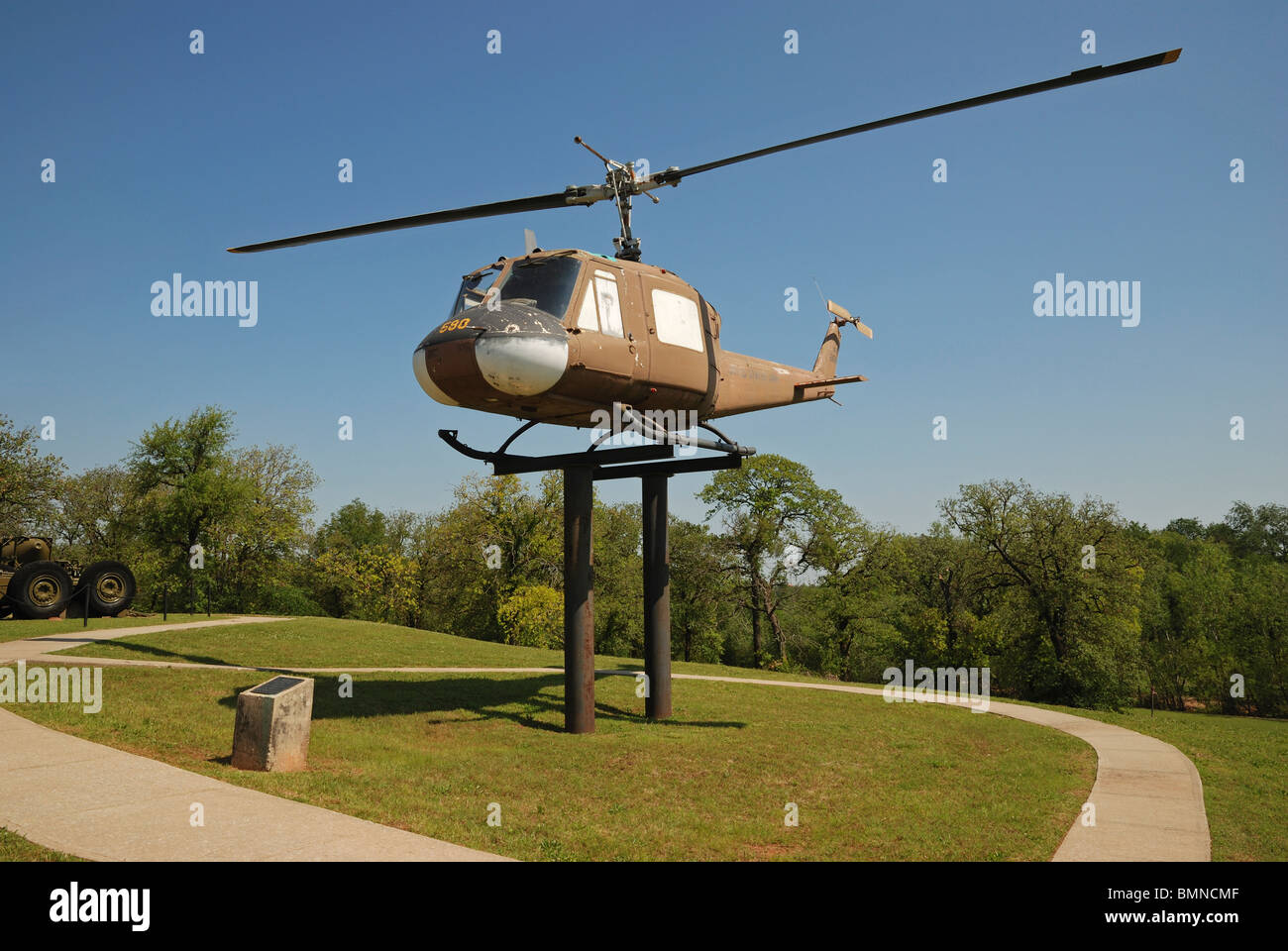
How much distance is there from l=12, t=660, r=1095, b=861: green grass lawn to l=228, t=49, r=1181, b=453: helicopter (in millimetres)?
4846

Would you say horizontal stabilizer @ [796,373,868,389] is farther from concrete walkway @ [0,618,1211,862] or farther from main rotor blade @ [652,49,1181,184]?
concrete walkway @ [0,618,1211,862]

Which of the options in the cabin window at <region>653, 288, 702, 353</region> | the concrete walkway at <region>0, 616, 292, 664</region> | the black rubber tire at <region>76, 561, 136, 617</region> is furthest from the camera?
the black rubber tire at <region>76, 561, 136, 617</region>

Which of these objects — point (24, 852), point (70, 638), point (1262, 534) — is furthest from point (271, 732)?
point (1262, 534)

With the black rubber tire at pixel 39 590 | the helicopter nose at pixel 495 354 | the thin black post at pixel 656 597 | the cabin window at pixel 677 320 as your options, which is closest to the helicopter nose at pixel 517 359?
the helicopter nose at pixel 495 354

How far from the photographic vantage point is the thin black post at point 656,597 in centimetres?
1462

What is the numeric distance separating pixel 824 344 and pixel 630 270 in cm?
728

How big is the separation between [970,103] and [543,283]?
5.62 meters

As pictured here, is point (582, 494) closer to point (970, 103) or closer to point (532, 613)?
point (970, 103)

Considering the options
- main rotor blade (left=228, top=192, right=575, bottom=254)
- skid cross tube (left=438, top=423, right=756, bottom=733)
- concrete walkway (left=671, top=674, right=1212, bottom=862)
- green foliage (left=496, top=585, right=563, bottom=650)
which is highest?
main rotor blade (left=228, top=192, right=575, bottom=254)

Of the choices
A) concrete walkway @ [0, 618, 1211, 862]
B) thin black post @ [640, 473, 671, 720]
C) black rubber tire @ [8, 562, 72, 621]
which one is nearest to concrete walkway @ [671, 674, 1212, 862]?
concrete walkway @ [0, 618, 1211, 862]

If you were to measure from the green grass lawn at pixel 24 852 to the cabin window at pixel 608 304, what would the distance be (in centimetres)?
792

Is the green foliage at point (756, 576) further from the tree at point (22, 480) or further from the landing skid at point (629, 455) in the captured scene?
the landing skid at point (629, 455)

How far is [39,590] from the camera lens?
23.3 m

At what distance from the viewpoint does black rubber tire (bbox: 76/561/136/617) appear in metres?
24.2
